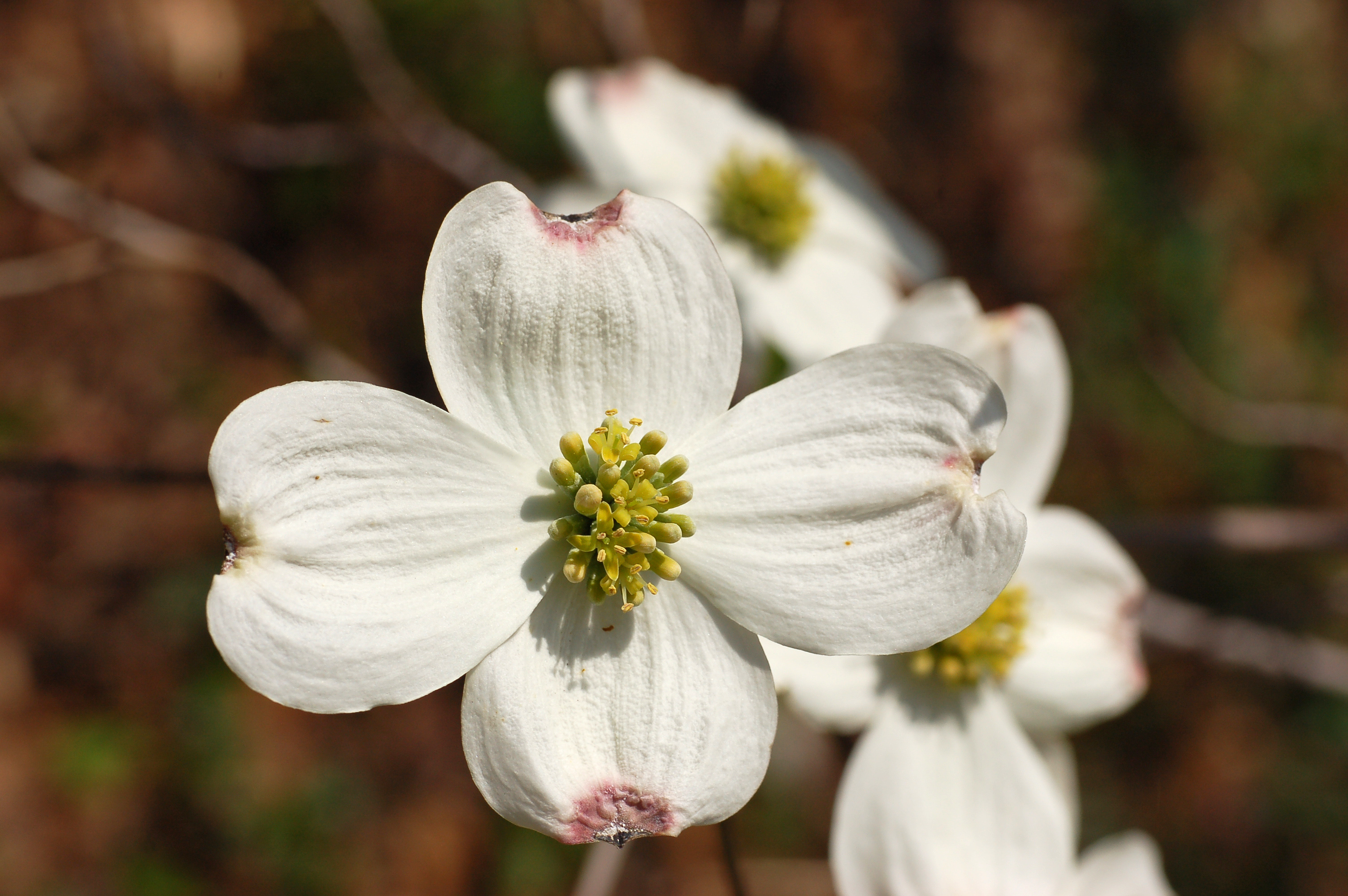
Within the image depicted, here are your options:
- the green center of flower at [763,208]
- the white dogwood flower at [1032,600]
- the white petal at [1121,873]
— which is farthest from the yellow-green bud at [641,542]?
the green center of flower at [763,208]

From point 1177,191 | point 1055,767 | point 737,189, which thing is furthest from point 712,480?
point 1177,191

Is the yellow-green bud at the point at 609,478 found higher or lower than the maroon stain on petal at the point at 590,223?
lower

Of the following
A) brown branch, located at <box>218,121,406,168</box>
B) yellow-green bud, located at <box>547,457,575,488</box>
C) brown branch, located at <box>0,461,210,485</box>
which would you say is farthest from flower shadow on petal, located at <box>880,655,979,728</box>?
brown branch, located at <box>218,121,406,168</box>

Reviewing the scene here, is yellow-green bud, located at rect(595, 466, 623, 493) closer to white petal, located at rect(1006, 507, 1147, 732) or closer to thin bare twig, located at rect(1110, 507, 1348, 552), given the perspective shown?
white petal, located at rect(1006, 507, 1147, 732)

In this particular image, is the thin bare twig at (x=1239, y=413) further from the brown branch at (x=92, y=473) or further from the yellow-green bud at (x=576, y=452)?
the brown branch at (x=92, y=473)

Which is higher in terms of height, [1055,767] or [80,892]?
[1055,767]

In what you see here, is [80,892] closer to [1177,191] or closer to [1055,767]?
[1055,767]
